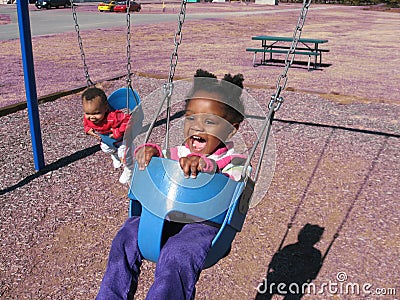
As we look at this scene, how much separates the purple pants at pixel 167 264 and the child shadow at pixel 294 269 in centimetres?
104

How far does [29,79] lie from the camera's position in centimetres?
407

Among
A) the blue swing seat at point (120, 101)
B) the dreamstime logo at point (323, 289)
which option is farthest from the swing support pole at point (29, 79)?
the dreamstime logo at point (323, 289)

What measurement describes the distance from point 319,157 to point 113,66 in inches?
226

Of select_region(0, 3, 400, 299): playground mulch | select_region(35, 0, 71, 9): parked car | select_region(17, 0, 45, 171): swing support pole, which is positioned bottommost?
A: select_region(35, 0, 71, 9): parked car

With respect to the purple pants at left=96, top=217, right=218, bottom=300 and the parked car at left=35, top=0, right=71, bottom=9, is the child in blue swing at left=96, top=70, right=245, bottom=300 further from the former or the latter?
the parked car at left=35, top=0, right=71, bottom=9

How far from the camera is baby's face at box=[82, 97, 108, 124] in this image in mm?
3045

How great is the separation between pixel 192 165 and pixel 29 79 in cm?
281

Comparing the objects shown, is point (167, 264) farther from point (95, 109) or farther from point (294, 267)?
point (95, 109)

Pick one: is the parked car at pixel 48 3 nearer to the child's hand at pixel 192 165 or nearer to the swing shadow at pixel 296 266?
the swing shadow at pixel 296 266

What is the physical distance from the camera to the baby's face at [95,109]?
3045 mm

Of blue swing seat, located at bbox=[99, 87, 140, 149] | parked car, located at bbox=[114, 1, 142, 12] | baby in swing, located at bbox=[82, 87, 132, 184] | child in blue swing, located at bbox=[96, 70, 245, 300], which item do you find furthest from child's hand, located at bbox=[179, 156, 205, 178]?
parked car, located at bbox=[114, 1, 142, 12]

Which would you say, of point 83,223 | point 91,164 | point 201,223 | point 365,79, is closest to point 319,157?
point 91,164

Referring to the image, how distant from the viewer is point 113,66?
373 inches

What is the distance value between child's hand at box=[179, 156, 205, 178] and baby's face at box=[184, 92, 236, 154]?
0.17 meters
